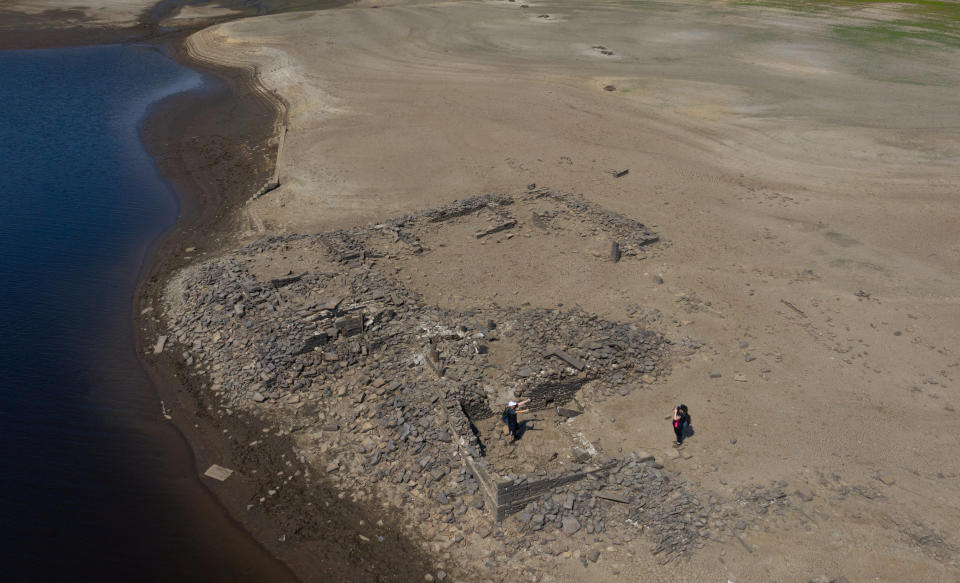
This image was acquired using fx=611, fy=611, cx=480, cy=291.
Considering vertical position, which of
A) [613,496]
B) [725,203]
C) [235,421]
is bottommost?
[235,421]

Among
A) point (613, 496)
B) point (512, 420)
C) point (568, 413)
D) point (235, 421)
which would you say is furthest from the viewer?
point (235, 421)

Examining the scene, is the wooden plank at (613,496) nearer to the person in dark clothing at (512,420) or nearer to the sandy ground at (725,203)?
the sandy ground at (725,203)

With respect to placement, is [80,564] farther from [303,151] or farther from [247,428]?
[303,151]

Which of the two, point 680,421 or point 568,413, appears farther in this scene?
point 568,413

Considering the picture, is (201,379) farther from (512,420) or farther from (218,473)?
(512,420)

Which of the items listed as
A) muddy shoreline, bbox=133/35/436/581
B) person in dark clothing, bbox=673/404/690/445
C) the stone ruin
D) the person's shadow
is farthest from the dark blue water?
person in dark clothing, bbox=673/404/690/445

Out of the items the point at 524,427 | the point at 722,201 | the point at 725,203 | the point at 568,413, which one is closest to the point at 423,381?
the point at 524,427

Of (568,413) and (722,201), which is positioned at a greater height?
(722,201)
